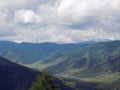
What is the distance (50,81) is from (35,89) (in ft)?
9.73

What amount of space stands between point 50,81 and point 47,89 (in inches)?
72.6

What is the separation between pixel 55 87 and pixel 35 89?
3.50 m

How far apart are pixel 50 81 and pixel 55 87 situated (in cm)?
134

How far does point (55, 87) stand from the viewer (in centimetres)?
5981

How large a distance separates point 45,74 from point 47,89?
3630 mm

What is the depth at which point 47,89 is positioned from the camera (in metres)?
58.6

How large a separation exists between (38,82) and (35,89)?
1.39 metres

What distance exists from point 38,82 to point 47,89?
2.28 meters

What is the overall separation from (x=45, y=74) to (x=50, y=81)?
204cm

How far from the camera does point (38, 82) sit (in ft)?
196

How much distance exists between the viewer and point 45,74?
61406 mm

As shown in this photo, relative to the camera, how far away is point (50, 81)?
59.9 m
